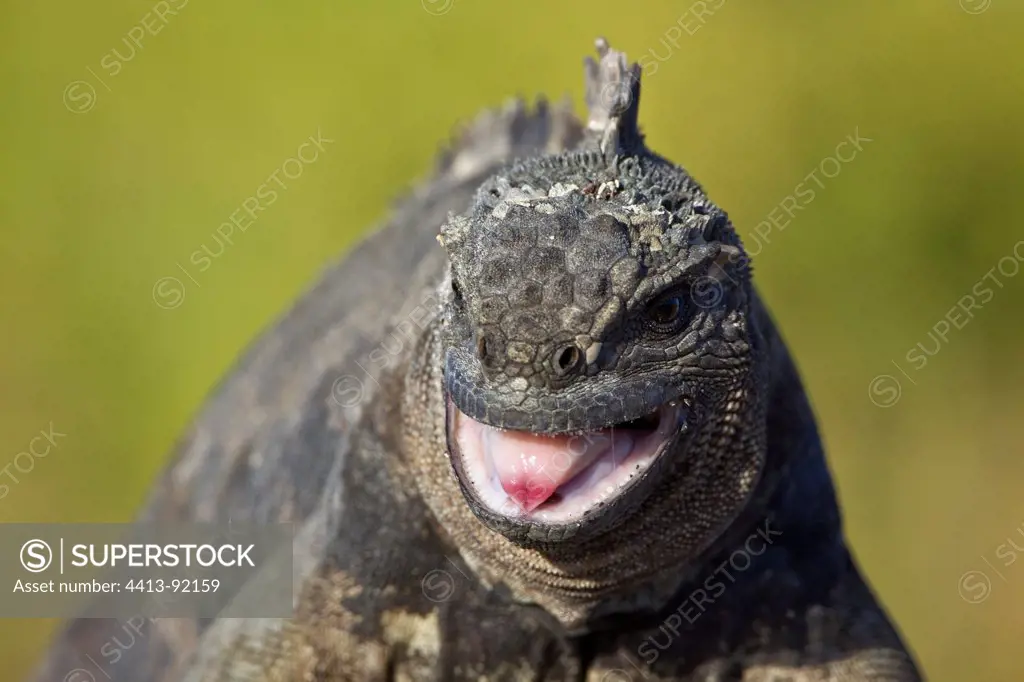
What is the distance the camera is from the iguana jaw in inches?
155

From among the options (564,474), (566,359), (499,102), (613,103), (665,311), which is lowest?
(564,474)

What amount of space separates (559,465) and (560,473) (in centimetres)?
2

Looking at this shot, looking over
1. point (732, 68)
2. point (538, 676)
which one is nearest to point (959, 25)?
point (732, 68)

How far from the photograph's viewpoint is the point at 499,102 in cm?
1268

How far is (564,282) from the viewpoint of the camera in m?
3.87

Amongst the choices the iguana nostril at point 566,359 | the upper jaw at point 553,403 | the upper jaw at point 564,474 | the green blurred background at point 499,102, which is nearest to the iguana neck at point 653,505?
the upper jaw at point 564,474

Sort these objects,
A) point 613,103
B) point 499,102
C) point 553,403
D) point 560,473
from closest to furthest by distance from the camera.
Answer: point 553,403, point 560,473, point 613,103, point 499,102

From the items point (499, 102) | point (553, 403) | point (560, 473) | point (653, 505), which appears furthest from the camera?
point (499, 102)

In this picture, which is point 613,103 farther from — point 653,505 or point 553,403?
point 653,505

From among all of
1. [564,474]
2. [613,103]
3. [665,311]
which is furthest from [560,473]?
[613,103]

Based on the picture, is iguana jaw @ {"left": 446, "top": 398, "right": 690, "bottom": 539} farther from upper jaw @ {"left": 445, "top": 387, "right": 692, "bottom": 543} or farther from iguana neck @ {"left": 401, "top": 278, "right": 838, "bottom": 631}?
iguana neck @ {"left": 401, "top": 278, "right": 838, "bottom": 631}

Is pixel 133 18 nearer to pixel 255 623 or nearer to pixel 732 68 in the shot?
pixel 732 68

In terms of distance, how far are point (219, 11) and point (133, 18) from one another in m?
0.76

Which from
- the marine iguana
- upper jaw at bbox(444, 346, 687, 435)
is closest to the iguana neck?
the marine iguana
